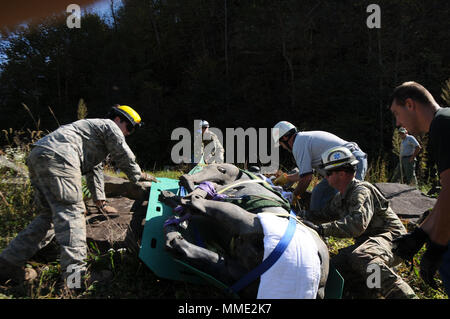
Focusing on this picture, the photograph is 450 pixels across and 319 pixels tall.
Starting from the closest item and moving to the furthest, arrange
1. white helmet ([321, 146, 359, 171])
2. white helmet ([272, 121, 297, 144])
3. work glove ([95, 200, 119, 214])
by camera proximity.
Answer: white helmet ([321, 146, 359, 171])
work glove ([95, 200, 119, 214])
white helmet ([272, 121, 297, 144])

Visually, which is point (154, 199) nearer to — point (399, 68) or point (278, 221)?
point (278, 221)

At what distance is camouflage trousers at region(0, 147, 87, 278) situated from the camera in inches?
119

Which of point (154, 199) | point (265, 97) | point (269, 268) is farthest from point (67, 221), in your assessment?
point (265, 97)

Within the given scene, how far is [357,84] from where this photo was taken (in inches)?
648

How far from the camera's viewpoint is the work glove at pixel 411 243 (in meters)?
2.36

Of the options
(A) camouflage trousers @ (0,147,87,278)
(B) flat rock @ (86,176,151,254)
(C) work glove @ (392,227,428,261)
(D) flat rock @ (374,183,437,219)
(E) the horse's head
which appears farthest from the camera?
(D) flat rock @ (374,183,437,219)

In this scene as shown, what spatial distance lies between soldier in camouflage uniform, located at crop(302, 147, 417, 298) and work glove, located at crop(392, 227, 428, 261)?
46cm

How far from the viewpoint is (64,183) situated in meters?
3.14

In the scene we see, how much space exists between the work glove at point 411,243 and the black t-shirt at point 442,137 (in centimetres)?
54

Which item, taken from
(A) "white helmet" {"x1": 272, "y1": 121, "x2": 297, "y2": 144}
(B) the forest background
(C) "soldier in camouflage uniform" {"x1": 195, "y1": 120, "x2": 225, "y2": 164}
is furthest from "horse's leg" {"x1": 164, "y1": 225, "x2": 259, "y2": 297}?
(B) the forest background

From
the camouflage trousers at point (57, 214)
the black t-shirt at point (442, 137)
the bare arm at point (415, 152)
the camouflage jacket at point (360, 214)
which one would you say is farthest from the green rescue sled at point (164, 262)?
the bare arm at point (415, 152)

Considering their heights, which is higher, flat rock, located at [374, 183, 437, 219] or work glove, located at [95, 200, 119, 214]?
work glove, located at [95, 200, 119, 214]

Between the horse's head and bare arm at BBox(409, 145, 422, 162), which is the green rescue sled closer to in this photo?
the horse's head

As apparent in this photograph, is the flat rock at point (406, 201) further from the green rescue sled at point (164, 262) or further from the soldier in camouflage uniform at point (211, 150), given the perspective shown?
the soldier in camouflage uniform at point (211, 150)
